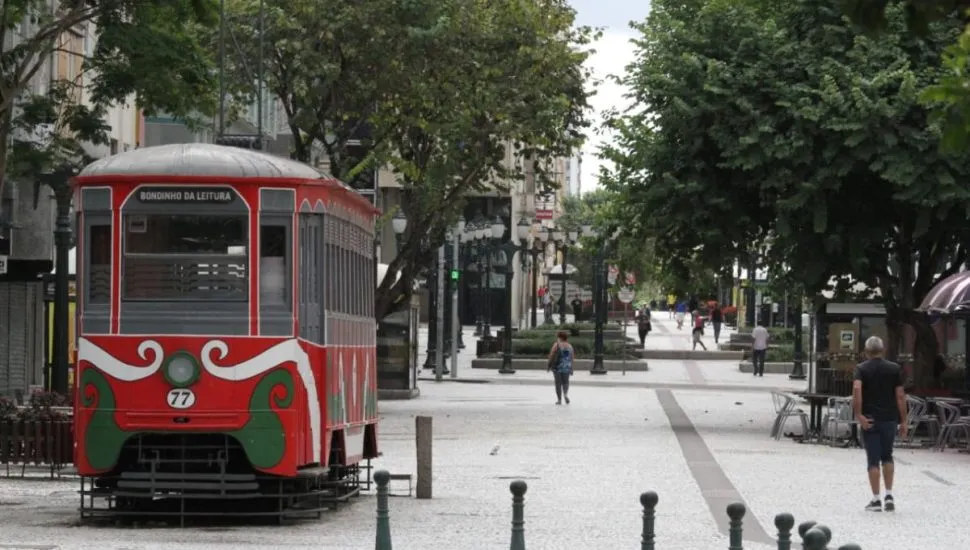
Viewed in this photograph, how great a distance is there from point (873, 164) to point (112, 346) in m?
18.2

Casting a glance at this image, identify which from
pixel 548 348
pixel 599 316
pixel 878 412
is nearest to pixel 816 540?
pixel 878 412

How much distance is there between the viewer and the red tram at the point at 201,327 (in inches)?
687

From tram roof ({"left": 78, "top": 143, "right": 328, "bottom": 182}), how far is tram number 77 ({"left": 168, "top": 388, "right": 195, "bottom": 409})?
6.09 feet

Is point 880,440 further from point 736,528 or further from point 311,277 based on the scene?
point 736,528

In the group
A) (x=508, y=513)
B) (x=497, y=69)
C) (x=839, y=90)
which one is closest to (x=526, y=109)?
(x=497, y=69)

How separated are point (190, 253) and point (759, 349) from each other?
→ 4441cm

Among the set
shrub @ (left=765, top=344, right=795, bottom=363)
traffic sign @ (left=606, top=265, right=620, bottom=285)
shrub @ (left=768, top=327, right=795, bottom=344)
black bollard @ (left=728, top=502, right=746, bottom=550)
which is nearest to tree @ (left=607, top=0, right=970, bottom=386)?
black bollard @ (left=728, top=502, right=746, bottom=550)

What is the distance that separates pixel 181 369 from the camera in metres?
17.5

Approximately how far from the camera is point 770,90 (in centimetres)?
3462

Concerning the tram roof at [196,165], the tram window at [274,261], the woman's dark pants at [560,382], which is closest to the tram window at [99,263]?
the tram roof at [196,165]

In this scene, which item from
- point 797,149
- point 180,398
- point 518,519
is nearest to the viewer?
point 518,519

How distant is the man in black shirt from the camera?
65.7 ft

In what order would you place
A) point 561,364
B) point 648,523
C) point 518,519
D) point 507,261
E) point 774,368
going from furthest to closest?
1. point 507,261
2. point 774,368
3. point 561,364
4. point 518,519
5. point 648,523

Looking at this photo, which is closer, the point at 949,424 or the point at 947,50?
the point at 947,50
